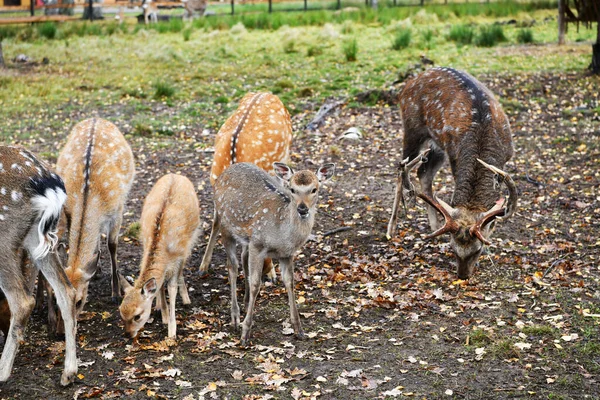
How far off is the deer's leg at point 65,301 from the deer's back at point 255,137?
2036 millimetres

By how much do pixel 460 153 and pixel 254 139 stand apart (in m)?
1.80

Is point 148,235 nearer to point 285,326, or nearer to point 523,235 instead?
point 285,326

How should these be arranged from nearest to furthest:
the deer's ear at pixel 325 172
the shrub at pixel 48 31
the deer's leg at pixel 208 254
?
the deer's ear at pixel 325 172, the deer's leg at pixel 208 254, the shrub at pixel 48 31

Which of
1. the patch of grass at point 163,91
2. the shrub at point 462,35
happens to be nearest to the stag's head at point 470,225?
the patch of grass at point 163,91

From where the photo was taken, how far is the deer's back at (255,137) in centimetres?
681

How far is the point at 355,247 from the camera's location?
7.23 m

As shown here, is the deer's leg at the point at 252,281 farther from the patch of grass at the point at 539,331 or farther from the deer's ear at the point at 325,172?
the patch of grass at the point at 539,331

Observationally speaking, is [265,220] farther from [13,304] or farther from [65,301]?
[13,304]

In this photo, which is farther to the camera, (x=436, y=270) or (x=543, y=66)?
(x=543, y=66)

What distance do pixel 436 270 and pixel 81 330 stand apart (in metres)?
2.92

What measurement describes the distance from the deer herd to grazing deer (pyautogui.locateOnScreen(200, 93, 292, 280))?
12 mm

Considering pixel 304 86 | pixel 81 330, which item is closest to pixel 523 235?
pixel 81 330

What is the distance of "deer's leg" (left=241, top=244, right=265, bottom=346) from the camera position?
18.1ft

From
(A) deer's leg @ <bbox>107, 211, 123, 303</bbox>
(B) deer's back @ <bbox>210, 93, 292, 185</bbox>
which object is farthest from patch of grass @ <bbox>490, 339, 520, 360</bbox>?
(A) deer's leg @ <bbox>107, 211, 123, 303</bbox>
